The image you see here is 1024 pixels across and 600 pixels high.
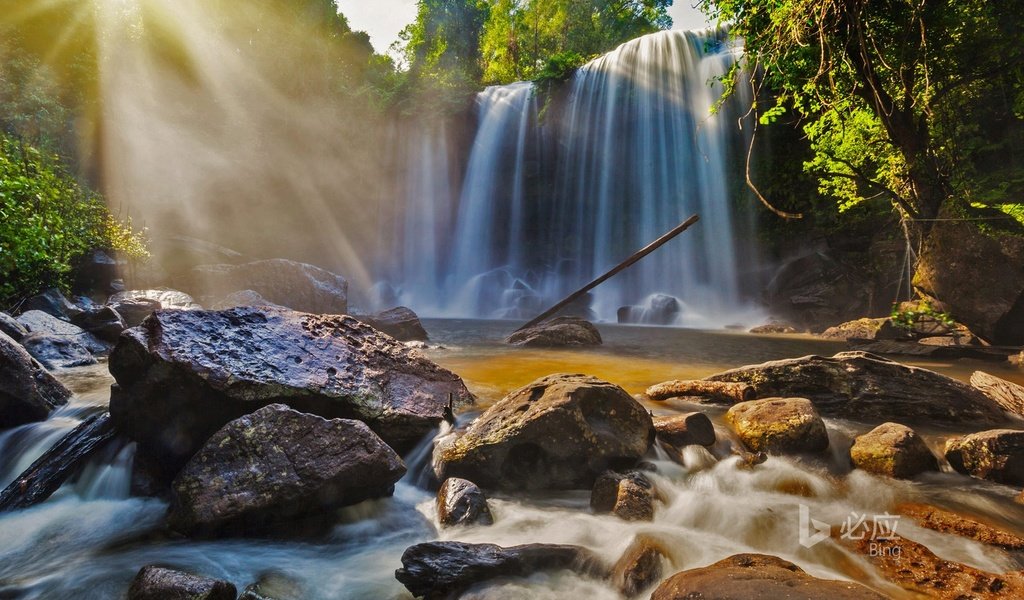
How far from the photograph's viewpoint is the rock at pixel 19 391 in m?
4.20

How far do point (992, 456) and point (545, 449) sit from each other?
3.28 m

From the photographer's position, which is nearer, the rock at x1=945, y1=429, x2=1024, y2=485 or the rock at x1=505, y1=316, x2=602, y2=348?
the rock at x1=945, y1=429, x2=1024, y2=485

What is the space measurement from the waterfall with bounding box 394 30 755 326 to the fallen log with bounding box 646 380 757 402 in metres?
12.3

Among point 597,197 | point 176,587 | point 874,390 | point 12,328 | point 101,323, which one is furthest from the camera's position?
point 597,197

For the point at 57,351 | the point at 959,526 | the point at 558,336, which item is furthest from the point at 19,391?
the point at 558,336

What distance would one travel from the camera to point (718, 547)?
108 inches

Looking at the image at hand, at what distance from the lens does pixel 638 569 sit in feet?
7.69

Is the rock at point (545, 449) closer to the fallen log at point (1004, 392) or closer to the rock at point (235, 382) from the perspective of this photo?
the rock at point (235, 382)

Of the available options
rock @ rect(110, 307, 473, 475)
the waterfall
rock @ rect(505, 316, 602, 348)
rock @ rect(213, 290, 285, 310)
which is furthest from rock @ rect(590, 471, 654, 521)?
the waterfall

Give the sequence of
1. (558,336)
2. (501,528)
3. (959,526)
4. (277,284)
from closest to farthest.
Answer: (959,526) < (501,528) < (558,336) < (277,284)

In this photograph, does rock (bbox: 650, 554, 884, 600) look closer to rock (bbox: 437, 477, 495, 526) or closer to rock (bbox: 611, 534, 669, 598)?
rock (bbox: 611, 534, 669, 598)

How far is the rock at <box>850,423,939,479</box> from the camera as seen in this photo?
3.34 meters

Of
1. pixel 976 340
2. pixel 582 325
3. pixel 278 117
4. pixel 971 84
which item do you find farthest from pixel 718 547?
pixel 278 117

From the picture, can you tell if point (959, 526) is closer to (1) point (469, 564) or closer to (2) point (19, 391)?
(1) point (469, 564)
